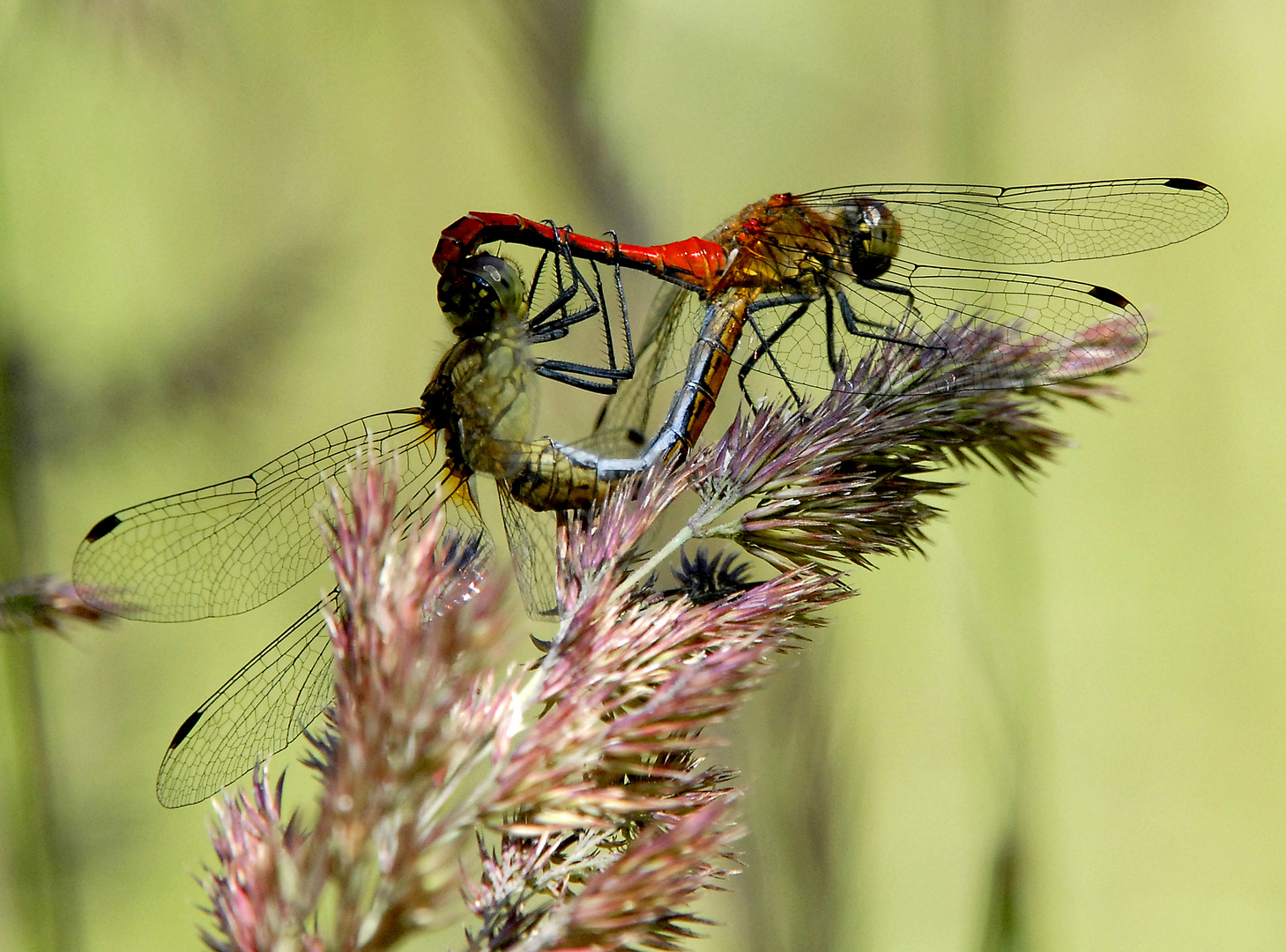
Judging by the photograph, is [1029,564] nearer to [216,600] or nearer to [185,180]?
[216,600]

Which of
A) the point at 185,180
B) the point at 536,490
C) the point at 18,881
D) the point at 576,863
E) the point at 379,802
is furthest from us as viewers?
the point at 185,180

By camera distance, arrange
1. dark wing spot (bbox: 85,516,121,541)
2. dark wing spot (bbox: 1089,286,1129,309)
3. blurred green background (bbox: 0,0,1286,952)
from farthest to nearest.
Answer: blurred green background (bbox: 0,0,1286,952) < dark wing spot (bbox: 1089,286,1129,309) < dark wing spot (bbox: 85,516,121,541)

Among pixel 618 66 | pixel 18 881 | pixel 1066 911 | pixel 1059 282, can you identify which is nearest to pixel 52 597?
pixel 18 881

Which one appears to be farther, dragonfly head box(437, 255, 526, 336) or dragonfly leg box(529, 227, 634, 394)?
dragonfly leg box(529, 227, 634, 394)

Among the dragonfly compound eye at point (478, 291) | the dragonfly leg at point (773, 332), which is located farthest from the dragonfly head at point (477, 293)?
the dragonfly leg at point (773, 332)

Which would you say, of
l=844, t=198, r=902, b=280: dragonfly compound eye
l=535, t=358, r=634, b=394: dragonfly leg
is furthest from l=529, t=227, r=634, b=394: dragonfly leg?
l=844, t=198, r=902, b=280: dragonfly compound eye

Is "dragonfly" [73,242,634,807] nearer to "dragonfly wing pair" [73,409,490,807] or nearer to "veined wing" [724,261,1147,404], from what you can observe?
"dragonfly wing pair" [73,409,490,807]

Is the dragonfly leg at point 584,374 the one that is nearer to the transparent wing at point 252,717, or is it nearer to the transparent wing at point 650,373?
the transparent wing at point 650,373
